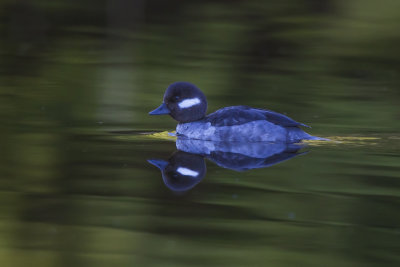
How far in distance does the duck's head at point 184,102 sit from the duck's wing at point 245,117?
52cm

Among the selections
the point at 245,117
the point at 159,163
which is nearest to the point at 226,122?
the point at 245,117

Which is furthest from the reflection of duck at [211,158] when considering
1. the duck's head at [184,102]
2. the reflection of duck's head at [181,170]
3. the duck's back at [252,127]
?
the duck's head at [184,102]

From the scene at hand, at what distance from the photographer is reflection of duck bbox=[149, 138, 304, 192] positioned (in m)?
7.45

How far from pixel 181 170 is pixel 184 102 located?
234 centimetres

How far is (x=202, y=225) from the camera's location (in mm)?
5949

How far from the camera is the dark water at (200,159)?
5.57 m

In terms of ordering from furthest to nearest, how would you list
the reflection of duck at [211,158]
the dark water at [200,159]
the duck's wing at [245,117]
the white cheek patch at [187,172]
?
the duck's wing at [245,117]
the white cheek patch at [187,172]
the reflection of duck at [211,158]
the dark water at [200,159]

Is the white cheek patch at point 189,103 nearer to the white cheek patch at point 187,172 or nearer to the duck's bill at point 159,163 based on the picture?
the duck's bill at point 159,163

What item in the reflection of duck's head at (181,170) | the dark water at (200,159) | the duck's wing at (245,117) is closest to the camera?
the dark water at (200,159)

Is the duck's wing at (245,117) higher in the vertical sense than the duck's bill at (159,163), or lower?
higher

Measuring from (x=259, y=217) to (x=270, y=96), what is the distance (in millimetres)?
7362

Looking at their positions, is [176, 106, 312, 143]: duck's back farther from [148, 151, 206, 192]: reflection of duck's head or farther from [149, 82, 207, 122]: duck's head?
[148, 151, 206, 192]: reflection of duck's head

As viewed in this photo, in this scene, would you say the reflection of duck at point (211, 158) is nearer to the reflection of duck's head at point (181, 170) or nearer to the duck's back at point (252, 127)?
the reflection of duck's head at point (181, 170)

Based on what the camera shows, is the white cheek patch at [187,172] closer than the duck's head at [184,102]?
Yes
